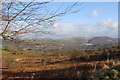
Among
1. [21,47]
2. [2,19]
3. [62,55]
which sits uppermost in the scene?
[2,19]

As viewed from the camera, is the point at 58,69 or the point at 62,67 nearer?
the point at 58,69

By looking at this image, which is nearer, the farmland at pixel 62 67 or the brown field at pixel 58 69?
the farmland at pixel 62 67

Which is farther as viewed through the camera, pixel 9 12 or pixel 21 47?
pixel 21 47

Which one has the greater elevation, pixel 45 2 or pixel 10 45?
pixel 45 2

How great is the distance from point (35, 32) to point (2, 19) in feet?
2.09

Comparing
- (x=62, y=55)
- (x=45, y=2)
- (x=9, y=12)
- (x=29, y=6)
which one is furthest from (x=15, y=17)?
(x=62, y=55)

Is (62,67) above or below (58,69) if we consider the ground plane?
below

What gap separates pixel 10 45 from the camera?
3320 mm

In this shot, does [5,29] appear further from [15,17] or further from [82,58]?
[82,58]

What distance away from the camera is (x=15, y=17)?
2961 mm

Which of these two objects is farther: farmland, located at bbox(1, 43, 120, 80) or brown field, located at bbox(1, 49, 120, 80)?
brown field, located at bbox(1, 49, 120, 80)

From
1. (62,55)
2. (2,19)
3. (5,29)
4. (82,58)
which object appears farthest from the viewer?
(62,55)

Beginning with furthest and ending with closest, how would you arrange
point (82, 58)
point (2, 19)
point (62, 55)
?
point (62, 55) → point (82, 58) → point (2, 19)

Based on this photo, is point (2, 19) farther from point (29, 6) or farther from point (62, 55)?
point (62, 55)
